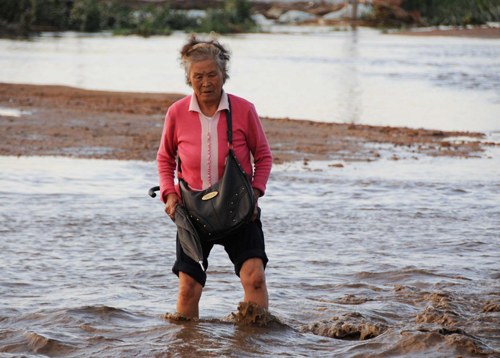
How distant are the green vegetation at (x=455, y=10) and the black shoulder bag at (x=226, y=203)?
52906mm

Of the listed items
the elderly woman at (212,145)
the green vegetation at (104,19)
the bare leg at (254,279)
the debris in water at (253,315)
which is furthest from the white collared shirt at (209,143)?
the green vegetation at (104,19)

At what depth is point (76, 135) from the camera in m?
9.92

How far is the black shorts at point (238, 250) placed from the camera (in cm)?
334

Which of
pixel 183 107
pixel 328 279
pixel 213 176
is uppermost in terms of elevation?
pixel 183 107

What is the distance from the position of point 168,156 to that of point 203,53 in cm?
54

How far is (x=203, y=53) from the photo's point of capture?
10.8 ft

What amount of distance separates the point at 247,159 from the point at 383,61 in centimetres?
2192

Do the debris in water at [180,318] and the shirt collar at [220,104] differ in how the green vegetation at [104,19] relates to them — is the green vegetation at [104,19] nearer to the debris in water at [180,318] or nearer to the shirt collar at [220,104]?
the debris in water at [180,318]

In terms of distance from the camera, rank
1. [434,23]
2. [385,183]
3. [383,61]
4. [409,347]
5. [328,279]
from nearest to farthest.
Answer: [409,347], [328,279], [385,183], [383,61], [434,23]

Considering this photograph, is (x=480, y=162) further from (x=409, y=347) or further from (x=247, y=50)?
(x=247, y=50)

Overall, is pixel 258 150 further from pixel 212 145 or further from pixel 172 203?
pixel 172 203

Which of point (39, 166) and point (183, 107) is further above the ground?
point (183, 107)

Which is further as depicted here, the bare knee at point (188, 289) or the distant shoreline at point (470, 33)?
the distant shoreline at point (470, 33)

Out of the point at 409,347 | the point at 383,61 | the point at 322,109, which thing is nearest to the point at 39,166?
the point at 409,347
